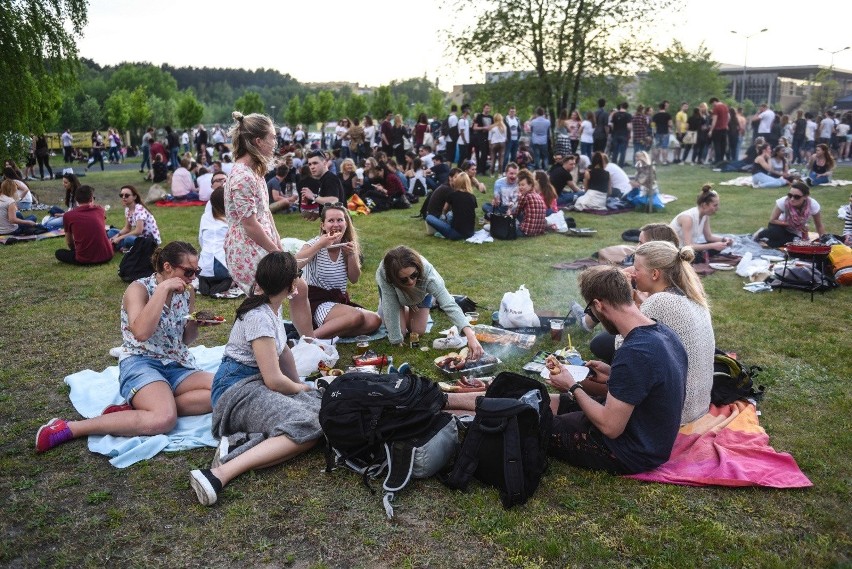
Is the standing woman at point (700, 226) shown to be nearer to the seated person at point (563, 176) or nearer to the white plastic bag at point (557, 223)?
the white plastic bag at point (557, 223)

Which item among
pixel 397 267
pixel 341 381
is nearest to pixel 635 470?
pixel 341 381

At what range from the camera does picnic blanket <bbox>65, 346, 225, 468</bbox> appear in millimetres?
4270

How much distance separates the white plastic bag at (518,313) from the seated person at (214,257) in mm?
3710

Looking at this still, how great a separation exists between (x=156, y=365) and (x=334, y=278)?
2.16 meters

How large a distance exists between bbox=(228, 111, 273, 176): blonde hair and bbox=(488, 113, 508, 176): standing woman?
14897mm

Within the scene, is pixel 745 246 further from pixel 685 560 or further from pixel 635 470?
pixel 685 560

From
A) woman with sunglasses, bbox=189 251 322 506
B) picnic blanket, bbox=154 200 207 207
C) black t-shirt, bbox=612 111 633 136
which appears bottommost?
picnic blanket, bbox=154 200 207 207

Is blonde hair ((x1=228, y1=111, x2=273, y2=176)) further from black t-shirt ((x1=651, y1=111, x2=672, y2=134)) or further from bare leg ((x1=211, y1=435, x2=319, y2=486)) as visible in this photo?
black t-shirt ((x1=651, y1=111, x2=672, y2=134))

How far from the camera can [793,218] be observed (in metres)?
9.86

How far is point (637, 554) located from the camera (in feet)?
10.8

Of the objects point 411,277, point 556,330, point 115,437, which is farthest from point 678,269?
point 115,437

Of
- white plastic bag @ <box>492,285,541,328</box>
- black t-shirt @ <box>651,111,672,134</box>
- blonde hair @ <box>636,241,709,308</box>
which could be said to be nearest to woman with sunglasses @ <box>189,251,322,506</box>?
blonde hair @ <box>636,241,709,308</box>

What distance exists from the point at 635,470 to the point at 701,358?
2.84 feet

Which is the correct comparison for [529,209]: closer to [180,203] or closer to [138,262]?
[138,262]
